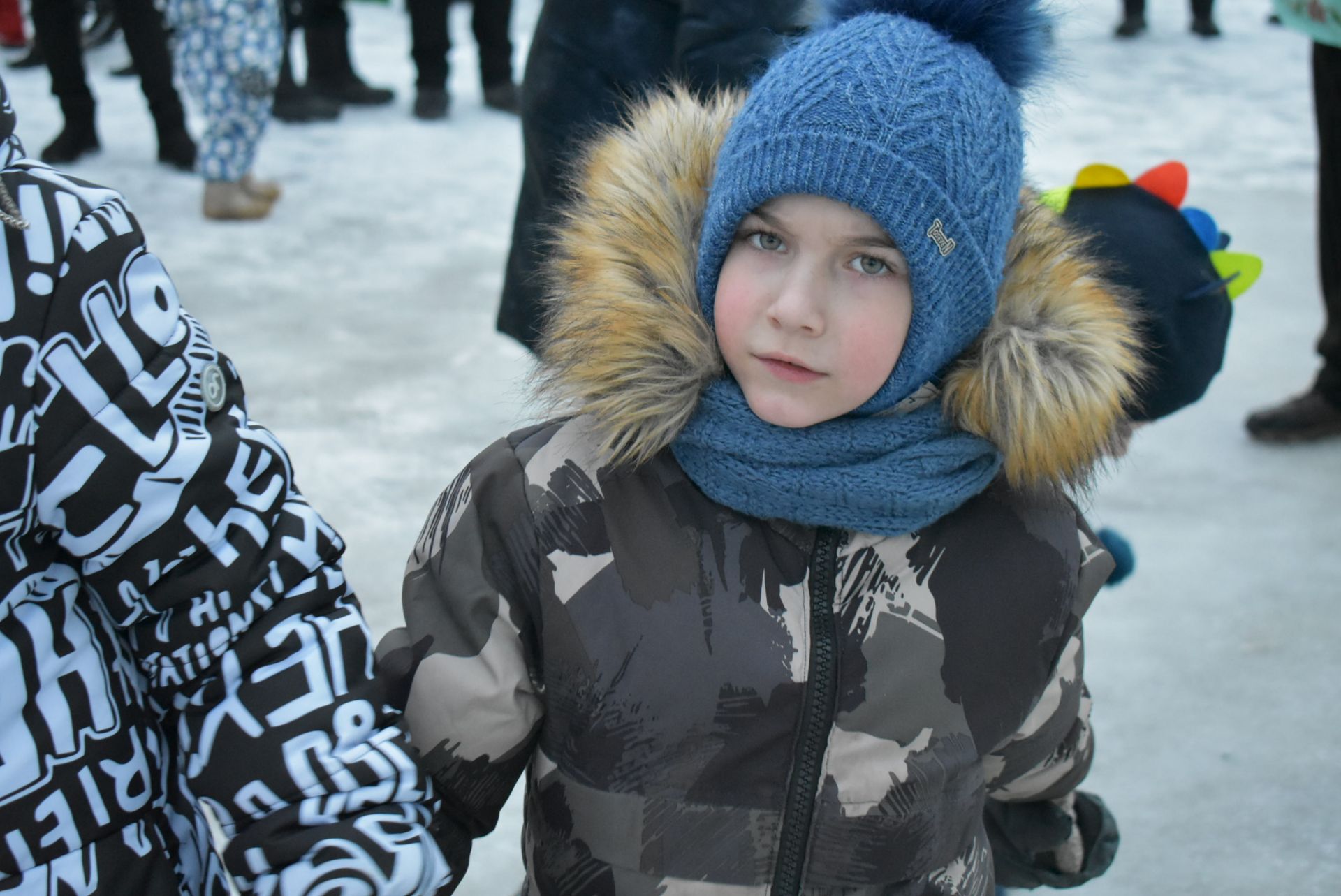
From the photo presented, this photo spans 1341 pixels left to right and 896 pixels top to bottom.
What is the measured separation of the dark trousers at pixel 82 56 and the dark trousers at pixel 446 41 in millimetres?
1092

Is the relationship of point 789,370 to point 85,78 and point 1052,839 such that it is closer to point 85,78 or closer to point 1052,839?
point 1052,839

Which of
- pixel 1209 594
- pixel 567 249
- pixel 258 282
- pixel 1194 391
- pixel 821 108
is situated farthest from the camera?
pixel 258 282

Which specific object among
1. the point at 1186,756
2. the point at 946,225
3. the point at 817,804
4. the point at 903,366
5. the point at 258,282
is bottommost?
the point at 258,282

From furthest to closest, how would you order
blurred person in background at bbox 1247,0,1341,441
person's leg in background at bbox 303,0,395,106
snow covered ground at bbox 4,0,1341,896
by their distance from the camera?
person's leg in background at bbox 303,0,395,106
blurred person in background at bbox 1247,0,1341,441
snow covered ground at bbox 4,0,1341,896

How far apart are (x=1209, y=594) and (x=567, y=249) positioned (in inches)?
72.6

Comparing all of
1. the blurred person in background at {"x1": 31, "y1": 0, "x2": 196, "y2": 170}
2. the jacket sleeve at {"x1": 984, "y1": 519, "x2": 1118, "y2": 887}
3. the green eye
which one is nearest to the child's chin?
the green eye

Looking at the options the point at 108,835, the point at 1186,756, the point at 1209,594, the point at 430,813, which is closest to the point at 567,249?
the point at 430,813

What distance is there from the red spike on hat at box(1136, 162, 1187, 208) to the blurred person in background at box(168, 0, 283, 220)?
3.00 meters

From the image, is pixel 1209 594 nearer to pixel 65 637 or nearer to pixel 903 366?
pixel 903 366

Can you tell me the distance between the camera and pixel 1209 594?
2.59 meters

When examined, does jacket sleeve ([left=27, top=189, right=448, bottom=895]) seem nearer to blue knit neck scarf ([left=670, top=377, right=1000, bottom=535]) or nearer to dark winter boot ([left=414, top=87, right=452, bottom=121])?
blue knit neck scarf ([left=670, top=377, right=1000, bottom=535])

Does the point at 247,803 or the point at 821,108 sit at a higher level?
the point at 821,108

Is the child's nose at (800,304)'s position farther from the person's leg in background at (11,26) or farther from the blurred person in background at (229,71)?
the person's leg in background at (11,26)

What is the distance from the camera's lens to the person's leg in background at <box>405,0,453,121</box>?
530 centimetres
